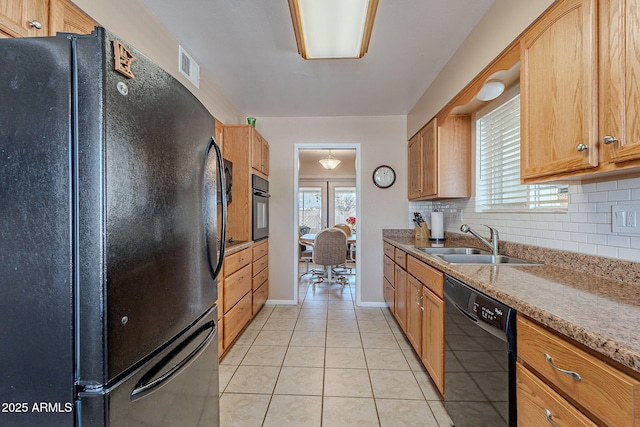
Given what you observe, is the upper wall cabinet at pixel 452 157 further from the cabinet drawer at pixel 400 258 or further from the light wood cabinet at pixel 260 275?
the light wood cabinet at pixel 260 275

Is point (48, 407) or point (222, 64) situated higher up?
point (222, 64)

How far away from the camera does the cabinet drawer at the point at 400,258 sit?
2.55 meters

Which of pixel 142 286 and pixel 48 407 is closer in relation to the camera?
pixel 48 407

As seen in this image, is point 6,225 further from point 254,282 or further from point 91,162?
point 254,282

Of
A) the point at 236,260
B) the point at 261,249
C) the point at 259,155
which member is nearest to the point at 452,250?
the point at 236,260

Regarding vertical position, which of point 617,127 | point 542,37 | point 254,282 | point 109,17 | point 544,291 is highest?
point 109,17

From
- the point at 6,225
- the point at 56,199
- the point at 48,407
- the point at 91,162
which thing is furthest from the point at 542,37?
the point at 48,407

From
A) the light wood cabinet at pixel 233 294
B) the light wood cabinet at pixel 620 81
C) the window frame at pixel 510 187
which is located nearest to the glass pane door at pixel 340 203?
the light wood cabinet at pixel 233 294

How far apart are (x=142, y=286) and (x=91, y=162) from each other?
0.35 meters

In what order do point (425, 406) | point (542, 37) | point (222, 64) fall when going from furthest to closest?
point (222, 64), point (425, 406), point (542, 37)

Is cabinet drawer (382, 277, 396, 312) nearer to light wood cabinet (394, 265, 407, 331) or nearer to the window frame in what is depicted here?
light wood cabinet (394, 265, 407, 331)

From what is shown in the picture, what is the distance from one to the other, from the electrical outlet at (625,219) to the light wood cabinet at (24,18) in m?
2.38

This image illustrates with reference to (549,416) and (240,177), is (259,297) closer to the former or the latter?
(240,177)

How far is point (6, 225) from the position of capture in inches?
26.7
